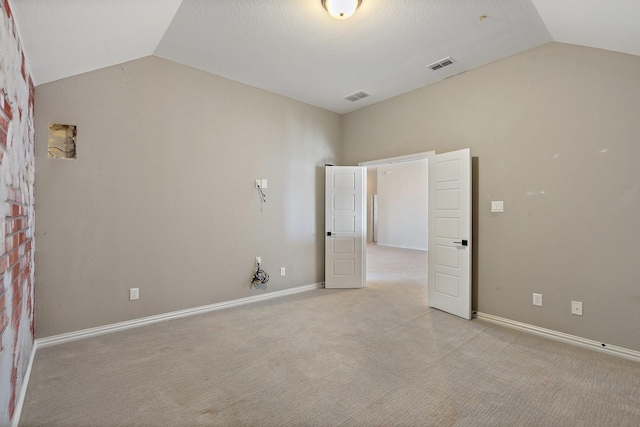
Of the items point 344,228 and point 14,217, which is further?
point 344,228

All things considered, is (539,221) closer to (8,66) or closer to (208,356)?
(208,356)

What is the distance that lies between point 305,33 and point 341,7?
0.58 meters

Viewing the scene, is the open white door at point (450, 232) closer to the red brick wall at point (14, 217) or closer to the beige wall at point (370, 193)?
the red brick wall at point (14, 217)

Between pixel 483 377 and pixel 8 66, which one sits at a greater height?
pixel 8 66

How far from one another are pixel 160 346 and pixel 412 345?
7.67 feet

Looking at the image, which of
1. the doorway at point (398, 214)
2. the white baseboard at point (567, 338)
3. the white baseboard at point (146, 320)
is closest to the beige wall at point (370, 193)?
the doorway at point (398, 214)

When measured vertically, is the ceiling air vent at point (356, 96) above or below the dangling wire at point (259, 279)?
above

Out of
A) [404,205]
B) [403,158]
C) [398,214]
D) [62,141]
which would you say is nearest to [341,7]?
[403,158]

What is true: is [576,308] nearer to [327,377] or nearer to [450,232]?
[450,232]

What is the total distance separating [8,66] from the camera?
5.47 ft

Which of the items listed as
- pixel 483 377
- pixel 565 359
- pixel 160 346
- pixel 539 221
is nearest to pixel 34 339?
pixel 160 346

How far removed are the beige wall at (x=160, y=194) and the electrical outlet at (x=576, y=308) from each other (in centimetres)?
331

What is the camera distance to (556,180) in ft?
9.73

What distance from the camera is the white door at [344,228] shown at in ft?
16.0
